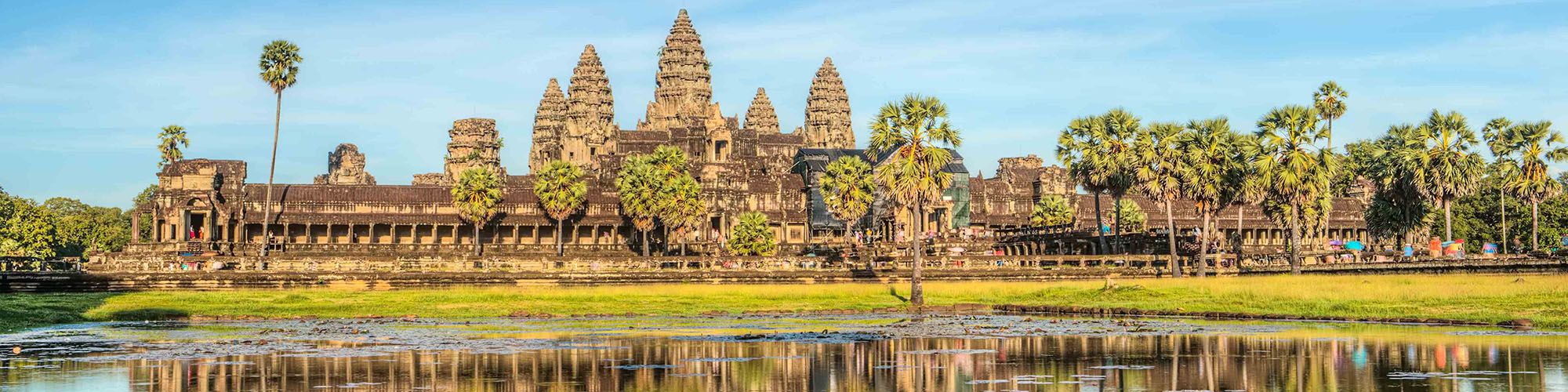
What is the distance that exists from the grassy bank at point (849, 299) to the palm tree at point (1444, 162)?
863 inches

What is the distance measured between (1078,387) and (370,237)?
3693 inches

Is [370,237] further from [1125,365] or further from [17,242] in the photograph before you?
[1125,365]

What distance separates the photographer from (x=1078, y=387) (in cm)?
2728

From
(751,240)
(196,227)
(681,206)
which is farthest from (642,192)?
(196,227)

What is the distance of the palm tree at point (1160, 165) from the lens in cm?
8188

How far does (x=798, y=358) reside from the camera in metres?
33.9

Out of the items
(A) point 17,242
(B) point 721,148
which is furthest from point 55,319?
(B) point 721,148

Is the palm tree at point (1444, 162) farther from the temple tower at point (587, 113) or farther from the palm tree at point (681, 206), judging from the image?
the temple tower at point (587, 113)

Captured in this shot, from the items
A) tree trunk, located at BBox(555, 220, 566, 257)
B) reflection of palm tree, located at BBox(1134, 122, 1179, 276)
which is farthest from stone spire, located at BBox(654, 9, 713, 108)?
reflection of palm tree, located at BBox(1134, 122, 1179, 276)

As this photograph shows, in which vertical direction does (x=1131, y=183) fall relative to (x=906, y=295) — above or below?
above

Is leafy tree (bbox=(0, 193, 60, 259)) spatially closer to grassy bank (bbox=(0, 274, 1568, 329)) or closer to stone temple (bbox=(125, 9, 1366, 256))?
stone temple (bbox=(125, 9, 1366, 256))

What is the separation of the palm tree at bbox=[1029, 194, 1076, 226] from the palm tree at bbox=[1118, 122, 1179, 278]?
125 ft

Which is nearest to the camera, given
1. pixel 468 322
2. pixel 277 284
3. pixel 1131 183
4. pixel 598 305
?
pixel 468 322

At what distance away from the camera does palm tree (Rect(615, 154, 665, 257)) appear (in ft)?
341
